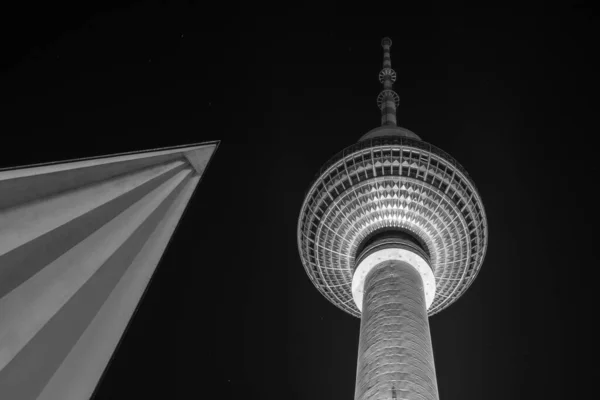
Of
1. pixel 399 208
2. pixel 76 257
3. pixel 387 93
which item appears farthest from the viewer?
pixel 387 93

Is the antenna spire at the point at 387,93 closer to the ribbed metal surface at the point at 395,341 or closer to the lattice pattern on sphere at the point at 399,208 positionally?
the lattice pattern on sphere at the point at 399,208

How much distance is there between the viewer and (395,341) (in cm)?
1401

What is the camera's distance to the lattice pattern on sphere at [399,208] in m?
19.1

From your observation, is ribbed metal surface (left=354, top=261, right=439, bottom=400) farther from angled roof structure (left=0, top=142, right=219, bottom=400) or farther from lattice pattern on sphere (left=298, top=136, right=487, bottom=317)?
angled roof structure (left=0, top=142, right=219, bottom=400)

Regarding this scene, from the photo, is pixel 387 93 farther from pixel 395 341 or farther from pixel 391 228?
pixel 395 341

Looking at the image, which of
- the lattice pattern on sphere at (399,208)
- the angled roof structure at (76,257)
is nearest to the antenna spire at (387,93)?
the lattice pattern on sphere at (399,208)

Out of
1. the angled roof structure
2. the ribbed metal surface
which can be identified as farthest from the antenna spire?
the angled roof structure

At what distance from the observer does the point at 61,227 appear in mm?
3393

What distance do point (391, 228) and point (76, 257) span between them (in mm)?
15917

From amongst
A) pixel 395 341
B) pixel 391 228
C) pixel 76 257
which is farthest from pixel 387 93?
pixel 76 257

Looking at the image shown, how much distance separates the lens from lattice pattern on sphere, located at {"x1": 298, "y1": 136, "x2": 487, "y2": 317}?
1906 centimetres

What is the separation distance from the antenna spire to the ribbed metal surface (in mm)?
9903

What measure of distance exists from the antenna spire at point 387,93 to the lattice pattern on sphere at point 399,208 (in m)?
5.34

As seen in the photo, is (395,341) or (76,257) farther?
(395,341)
